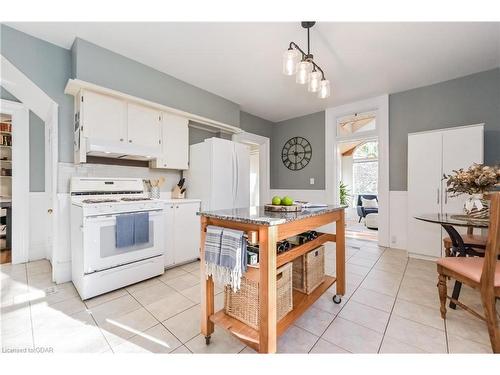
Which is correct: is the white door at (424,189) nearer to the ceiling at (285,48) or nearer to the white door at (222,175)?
the ceiling at (285,48)

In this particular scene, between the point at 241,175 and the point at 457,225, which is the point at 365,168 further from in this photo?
the point at 457,225

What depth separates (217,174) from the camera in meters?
3.04

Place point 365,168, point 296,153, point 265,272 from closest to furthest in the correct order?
point 265,272
point 296,153
point 365,168

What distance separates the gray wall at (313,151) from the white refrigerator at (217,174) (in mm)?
1848

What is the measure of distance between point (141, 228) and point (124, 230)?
0.55 feet

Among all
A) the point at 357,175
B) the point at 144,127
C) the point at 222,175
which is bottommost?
the point at 222,175

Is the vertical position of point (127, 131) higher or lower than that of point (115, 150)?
higher

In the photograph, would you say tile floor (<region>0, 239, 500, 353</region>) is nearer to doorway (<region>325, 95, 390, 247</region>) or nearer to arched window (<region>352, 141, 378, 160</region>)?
doorway (<region>325, 95, 390, 247</region>)

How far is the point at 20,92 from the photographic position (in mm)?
2604

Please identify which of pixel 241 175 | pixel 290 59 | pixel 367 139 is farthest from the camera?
pixel 367 139

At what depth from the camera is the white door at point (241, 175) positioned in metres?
3.35

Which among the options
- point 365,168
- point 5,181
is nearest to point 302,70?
point 5,181

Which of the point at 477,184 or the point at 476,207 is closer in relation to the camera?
the point at 477,184
